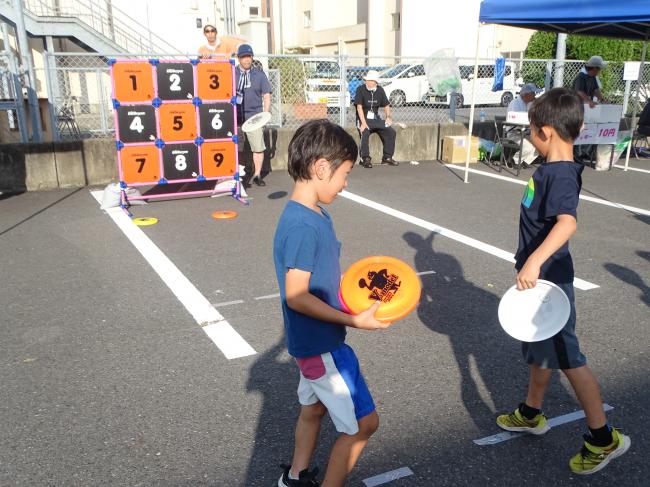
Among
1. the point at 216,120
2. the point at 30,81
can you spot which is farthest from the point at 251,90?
the point at 30,81

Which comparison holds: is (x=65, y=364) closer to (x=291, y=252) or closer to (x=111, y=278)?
(x=111, y=278)

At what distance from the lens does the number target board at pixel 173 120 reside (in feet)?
24.0

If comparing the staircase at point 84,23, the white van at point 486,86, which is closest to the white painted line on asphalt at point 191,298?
the staircase at point 84,23

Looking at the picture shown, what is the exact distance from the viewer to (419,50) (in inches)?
1353

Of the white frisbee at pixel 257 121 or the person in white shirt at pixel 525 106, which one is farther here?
the person in white shirt at pixel 525 106

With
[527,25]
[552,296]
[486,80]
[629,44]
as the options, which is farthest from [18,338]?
[629,44]

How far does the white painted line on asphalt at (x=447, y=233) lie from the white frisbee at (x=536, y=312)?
8.26 feet

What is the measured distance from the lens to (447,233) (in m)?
6.43

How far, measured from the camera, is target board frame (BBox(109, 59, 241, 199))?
287 inches

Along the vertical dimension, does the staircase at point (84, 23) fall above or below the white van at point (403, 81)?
above

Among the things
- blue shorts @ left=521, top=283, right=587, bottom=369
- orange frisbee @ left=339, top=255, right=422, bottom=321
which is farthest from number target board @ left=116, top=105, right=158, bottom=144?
blue shorts @ left=521, top=283, right=587, bottom=369

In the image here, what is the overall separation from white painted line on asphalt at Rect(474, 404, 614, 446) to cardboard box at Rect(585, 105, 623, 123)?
27.6 feet

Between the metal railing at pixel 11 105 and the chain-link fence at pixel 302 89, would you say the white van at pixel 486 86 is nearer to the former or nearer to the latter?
the chain-link fence at pixel 302 89

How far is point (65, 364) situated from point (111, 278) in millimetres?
1582
